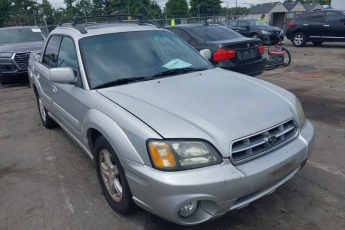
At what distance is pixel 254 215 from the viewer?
3.13 metres

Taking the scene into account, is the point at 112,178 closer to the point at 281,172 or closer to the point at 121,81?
the point at 121,81

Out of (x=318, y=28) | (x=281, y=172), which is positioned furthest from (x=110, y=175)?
(x=318, y=28)

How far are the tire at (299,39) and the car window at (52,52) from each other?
14533 millimetres

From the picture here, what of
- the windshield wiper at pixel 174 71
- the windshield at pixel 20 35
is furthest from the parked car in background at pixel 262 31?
the windshield wiper at pixel 174 71

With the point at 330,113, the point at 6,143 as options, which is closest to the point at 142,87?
the point at 6,143

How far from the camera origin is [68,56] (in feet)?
13.4

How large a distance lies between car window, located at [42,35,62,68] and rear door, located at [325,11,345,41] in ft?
46.2

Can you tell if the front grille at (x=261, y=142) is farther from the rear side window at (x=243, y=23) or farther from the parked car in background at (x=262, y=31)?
the rear side window at (x=243, y=23)

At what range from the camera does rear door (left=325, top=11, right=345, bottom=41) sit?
15.4m

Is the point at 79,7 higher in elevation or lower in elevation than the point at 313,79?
higher

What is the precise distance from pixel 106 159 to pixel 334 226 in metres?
2.05

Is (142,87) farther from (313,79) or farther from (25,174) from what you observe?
(313,79)

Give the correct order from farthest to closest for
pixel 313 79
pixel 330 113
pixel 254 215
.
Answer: pixel 313 79, pixel 330 113, pixel 254 215

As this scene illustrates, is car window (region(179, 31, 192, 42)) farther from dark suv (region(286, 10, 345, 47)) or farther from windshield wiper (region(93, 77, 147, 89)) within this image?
dark suv (region(286, 10, 345, 47))
